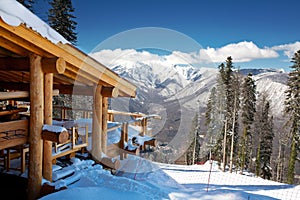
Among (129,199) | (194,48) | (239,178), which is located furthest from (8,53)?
(239,178)

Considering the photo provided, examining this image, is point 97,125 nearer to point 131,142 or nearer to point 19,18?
point 131,142

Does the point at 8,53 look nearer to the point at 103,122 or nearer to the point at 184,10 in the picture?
the point at 103,122

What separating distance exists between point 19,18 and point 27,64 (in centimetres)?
155

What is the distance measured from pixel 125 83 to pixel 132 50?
3.45 m

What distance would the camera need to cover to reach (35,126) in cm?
442

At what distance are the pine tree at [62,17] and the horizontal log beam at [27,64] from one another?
1445 centimetres

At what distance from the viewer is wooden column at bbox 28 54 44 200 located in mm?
4359

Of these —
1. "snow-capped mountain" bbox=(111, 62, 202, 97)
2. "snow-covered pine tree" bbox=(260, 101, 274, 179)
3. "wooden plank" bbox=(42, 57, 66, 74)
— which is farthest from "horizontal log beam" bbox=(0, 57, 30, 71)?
"snow-covered pine tree" bbox=(260, 101, 274, 179)

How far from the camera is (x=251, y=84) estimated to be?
2364cm

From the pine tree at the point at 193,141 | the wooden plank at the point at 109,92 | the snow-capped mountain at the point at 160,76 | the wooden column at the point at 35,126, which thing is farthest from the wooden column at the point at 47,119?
the pine tree at the point at 193,141

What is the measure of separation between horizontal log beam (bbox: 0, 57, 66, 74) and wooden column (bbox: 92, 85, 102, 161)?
247 centimetres

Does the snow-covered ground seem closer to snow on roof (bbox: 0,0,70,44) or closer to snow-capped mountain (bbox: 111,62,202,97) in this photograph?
snow on roof (bbox: 0,0,70,44)

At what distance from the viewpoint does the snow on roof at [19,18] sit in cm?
288

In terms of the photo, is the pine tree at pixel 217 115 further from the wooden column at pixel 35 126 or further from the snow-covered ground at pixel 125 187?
the wooden column at pixel 35 126
